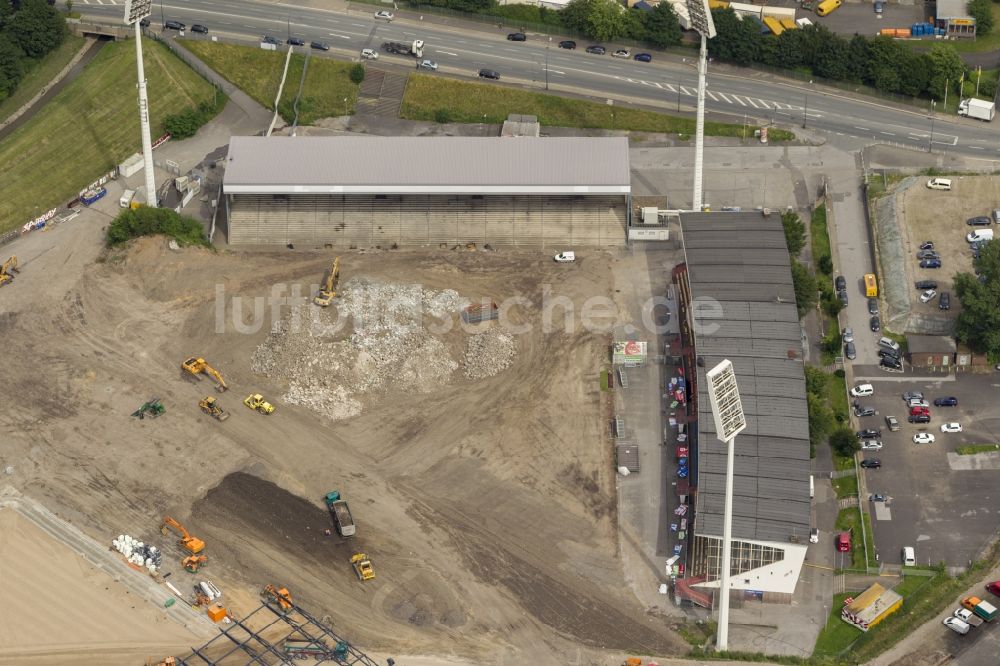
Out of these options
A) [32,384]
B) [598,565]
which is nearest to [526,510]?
[598,565]

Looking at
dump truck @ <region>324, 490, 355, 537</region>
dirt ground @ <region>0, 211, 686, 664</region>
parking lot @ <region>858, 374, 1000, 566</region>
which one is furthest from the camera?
parking lot @ <region>858, 374, 1000, 566</region>

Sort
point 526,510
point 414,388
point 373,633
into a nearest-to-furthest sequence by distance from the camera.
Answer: point 373,633 → point 526,510 → point 414,388

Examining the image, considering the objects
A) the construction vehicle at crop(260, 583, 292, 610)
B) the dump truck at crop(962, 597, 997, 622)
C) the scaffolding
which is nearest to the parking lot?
the dump truck at crop(962, 597, 997, 622)

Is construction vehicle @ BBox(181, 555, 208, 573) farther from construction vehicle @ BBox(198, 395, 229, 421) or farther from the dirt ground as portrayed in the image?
construction vehicle @ BBox(198, 395, 229, 421)

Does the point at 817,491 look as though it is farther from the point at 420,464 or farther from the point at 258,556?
the point at 258,556

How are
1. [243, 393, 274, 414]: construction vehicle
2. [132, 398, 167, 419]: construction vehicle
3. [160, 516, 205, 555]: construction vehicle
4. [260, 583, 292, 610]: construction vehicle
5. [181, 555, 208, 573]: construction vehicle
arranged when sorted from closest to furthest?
[260, 583, 292, 610]: construction vehicle, [181, 555, 208, 573]: construction vehicle, [160, 516, 205, 555]: construction vehicle, [132, 398, 167, 419]: construction vehicle, [243, 393, 274, 414]: construction vehicle

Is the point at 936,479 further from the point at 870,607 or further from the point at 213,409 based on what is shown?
the point at 213,409

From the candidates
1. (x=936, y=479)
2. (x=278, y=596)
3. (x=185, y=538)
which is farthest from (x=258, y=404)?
(x=936, y=479)
